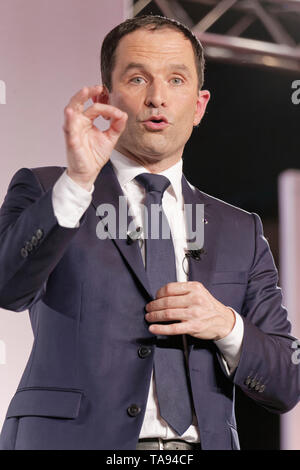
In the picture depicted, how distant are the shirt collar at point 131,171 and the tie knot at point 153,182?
3cm

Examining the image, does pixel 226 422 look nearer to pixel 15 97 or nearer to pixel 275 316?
pixel 275 316

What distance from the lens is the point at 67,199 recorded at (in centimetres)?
172

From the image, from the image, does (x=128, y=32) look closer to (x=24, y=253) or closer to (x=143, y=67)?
Result: (x=143, y=67)

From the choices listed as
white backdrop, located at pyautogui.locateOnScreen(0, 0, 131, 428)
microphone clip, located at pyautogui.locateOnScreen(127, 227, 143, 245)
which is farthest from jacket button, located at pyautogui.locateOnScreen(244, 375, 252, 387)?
white backdrop, located at pyautogui.locateOnScreen(0, 0, 131, 428)

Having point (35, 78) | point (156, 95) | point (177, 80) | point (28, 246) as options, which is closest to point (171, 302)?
point (28, 246)

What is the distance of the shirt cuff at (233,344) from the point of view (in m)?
1.90

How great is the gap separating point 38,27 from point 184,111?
1.09m

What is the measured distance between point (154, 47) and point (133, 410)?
3.24ft

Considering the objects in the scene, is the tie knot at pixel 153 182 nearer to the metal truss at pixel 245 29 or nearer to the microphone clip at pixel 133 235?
the microphone clip at pixel 133 235

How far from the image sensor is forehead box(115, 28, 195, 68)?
2.13 m

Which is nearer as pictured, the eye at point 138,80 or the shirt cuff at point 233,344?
the shirt cuff at point 233,344

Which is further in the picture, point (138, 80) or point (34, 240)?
point (138, 80)

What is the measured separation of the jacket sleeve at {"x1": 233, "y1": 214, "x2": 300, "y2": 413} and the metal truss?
2.20m

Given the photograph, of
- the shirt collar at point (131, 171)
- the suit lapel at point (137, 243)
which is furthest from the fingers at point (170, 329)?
the shirt collar at point (131, 171)
